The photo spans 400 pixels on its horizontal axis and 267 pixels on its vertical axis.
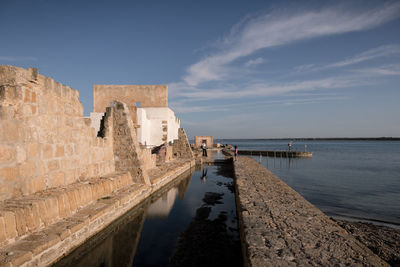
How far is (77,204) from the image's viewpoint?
438cm

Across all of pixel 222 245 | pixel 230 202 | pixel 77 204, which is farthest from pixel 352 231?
pixel 77 204

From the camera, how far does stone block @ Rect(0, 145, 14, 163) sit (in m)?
3.38

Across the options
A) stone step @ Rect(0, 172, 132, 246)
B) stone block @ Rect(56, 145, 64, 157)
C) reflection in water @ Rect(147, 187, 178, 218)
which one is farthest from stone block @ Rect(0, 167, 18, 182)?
reflection in water @ Rect(147, 187, 178, 218)

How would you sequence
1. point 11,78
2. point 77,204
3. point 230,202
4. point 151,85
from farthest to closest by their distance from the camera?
point 151,85 → point 230,202 → point 77,204 → point 11,78

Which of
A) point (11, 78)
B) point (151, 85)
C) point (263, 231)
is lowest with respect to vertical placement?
point (263, 231)

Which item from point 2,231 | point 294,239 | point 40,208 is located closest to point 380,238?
point 294,239

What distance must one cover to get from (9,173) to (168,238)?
119 inches

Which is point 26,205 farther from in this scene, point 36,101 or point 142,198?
point 142,198

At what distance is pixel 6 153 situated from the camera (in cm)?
344

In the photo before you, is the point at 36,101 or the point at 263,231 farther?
the point at 36,101

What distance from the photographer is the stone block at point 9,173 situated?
3398 mm

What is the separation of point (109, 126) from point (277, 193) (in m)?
5.73

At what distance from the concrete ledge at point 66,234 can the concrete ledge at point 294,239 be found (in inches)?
107

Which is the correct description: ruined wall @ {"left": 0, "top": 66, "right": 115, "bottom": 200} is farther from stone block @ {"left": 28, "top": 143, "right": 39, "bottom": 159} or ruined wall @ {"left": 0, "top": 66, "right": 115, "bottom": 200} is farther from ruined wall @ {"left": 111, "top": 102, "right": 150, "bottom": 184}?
ruined wall @ {"left": 111, "top": 102, "right": 150, "bottom": 184}
